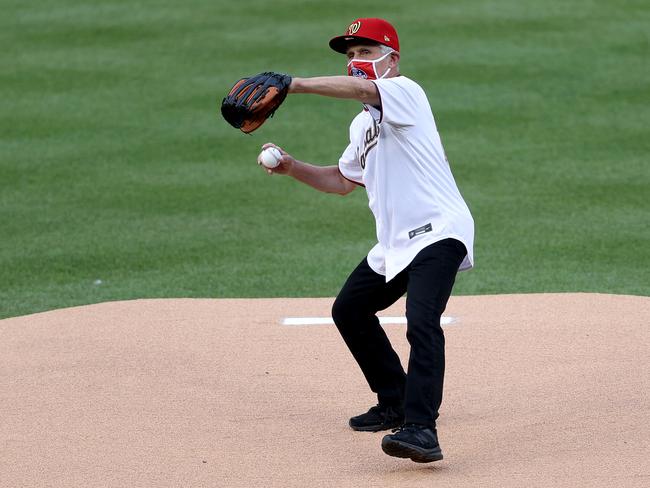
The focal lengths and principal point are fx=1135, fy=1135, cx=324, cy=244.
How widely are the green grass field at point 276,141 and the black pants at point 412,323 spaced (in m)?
3.03

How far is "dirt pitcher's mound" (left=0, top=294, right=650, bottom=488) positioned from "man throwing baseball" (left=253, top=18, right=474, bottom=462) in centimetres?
30

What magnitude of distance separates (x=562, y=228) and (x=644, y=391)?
442 centimetres

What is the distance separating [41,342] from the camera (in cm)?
736

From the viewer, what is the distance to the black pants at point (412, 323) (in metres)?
5.03

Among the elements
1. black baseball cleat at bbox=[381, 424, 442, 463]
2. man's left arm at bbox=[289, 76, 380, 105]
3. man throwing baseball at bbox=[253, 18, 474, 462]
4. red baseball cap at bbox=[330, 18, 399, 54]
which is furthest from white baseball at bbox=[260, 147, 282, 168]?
black baseball cleat at bbox=[381, 424, 442, 463]

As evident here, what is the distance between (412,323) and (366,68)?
125 centimetres

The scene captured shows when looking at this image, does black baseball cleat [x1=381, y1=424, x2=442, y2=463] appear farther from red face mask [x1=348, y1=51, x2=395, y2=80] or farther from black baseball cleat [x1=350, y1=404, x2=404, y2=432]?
red face mask [x1=348, y1=51, x2=395, y2=80]

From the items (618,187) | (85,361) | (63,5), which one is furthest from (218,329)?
(63,5)

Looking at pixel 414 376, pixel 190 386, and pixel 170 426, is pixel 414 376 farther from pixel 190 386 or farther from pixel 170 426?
pixel 190 386

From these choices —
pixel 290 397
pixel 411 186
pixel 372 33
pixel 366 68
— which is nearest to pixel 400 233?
pixel 411 186

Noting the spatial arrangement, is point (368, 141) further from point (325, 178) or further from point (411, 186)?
point (325, 178)

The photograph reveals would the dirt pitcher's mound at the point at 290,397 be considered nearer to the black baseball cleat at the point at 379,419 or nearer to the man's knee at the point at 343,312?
the black baseball cleat at the point at 379,419

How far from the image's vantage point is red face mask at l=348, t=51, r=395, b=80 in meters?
5.39

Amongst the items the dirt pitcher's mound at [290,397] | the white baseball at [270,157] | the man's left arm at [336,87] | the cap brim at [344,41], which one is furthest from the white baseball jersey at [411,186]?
the dirt pitcher's mound at [290,397]
